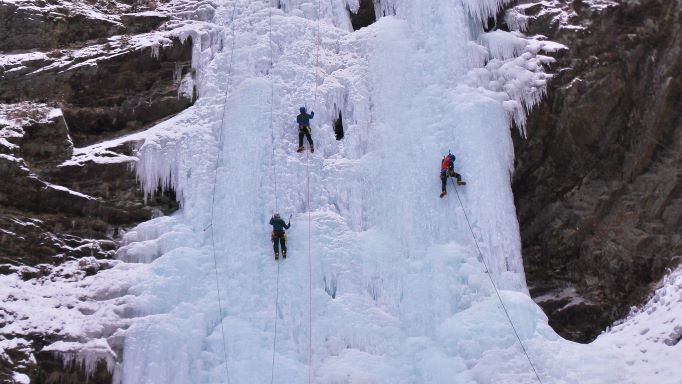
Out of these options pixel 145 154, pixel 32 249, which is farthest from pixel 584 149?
pixel 32 249

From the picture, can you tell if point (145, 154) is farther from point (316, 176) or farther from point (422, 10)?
point (422, 10)

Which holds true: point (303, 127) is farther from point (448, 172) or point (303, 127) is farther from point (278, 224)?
point (448, 172)

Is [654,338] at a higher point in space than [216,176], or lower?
lower

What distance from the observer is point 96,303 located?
13055 mm

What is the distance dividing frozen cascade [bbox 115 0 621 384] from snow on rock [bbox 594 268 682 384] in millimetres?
492

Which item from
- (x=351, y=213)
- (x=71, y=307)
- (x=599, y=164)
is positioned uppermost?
(x=599, y=164)

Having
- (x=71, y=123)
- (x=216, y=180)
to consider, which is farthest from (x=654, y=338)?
(x=71, y=123)

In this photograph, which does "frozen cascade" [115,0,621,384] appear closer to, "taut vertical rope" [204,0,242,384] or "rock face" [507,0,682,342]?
"taut vertical rope" [204,0,242,384]

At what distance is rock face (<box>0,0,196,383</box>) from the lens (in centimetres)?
1330

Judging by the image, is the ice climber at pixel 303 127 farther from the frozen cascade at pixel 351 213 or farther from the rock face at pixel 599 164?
the rock face at pixel 599 164

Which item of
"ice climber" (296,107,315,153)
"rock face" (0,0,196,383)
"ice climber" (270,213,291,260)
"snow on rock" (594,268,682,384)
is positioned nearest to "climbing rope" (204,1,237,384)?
"rock face" (0,0,196,383)

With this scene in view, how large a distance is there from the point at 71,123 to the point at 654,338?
40.2 feet

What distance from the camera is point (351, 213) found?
14.5 m

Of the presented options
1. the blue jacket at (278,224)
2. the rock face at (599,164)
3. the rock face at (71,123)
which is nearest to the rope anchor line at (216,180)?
the rock face at (71,123)
